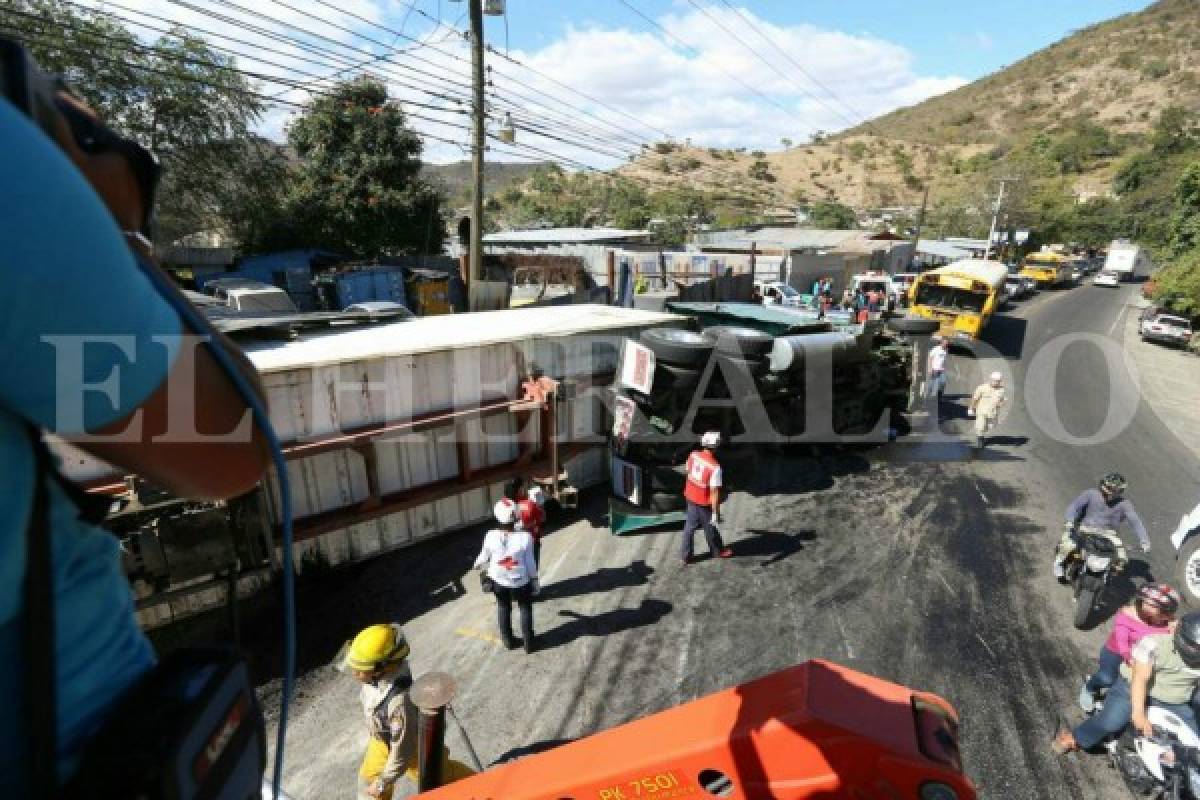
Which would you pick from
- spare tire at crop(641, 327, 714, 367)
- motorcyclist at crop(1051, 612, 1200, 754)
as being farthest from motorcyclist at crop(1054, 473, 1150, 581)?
spare tire at crop(641, 327, 714, 367)

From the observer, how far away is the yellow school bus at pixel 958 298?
19.3 m

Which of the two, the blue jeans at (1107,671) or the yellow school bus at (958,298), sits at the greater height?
the yellow school bus at (958,298)

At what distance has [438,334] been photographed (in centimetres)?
767

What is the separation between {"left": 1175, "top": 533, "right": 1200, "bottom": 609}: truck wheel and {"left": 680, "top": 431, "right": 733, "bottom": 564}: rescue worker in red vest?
5.27 metres

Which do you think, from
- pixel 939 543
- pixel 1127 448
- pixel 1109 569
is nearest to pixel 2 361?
pixel 1109 569

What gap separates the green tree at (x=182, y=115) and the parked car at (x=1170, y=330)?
1294 inches

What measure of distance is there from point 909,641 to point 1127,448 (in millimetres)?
9270

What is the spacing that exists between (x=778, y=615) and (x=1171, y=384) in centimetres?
1764

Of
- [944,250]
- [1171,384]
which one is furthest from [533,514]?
[944,250]

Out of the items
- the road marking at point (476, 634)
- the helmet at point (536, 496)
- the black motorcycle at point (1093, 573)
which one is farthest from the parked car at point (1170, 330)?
the road marking at point (476, 634)

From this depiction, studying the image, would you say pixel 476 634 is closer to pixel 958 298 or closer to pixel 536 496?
pixel 536 496

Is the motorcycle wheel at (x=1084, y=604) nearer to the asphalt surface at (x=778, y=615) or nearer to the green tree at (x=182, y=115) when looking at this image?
the asphalt surface at (x=778, y=615)

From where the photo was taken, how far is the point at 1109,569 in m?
6.39

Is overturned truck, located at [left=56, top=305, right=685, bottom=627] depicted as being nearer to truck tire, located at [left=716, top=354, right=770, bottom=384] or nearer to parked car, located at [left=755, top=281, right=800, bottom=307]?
truck tire, located at [left=716, top=354, right=770, bottom=384]
